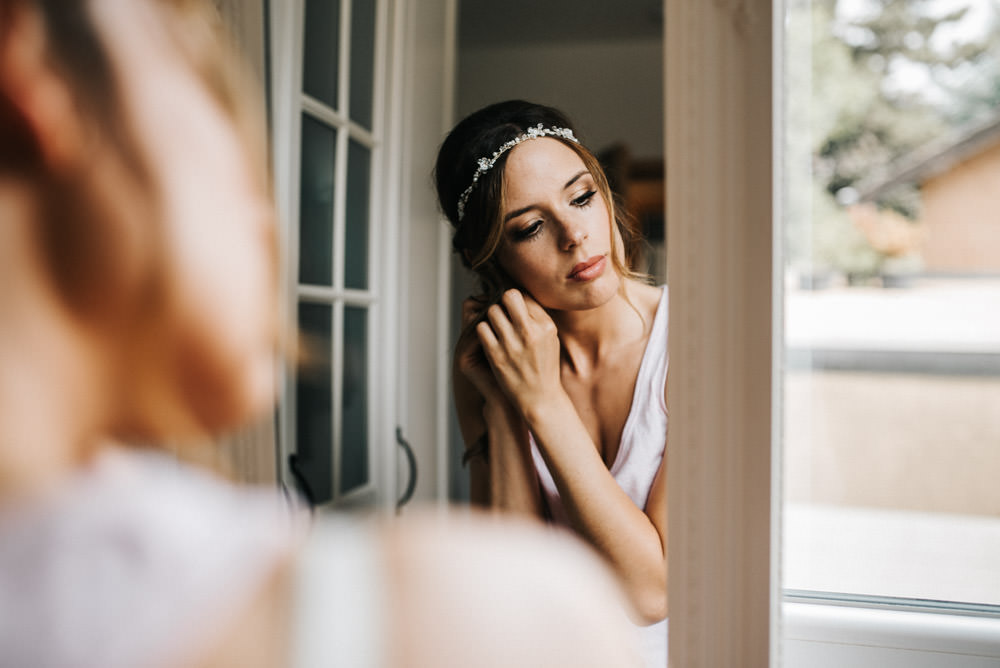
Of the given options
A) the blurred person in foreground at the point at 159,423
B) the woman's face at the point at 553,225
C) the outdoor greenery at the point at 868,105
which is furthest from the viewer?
the outdoor greenery at the point at 868,105

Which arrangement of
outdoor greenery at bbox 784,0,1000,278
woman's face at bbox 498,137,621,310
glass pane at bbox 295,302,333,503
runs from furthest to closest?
outdoor greenery at bbox 784,0,1000,278, glass pane at bbox 295,302,333,503, woman's face at bbox 498,137,621,310

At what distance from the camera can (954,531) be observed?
1397mm

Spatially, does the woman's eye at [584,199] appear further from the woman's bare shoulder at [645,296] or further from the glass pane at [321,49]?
the glass pane at [321,49]

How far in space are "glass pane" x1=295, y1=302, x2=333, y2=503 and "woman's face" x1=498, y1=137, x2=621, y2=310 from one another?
12.2 inches

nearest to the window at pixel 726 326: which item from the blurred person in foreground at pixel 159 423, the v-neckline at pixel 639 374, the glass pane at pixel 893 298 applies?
the v-neckline at pixel 639 374

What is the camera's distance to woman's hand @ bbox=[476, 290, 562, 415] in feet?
3.31

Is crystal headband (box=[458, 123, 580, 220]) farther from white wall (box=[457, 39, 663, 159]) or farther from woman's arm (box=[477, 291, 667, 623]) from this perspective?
woman's arm (box=[477, 291, 667, 623])

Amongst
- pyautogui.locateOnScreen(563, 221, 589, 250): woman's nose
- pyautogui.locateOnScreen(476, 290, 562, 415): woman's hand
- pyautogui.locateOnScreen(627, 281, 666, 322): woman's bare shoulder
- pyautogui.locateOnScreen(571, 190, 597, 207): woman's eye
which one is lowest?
pyautogui.locateOnScreen(476, 290, 562, 415): woman's hand

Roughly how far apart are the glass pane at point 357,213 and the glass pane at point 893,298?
844 millimetres

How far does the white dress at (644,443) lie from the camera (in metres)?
1.01

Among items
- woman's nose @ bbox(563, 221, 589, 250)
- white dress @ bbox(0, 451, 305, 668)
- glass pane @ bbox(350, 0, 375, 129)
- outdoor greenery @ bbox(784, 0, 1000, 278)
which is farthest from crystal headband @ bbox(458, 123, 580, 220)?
white dress @ bbox(0, 451, 305, 668)

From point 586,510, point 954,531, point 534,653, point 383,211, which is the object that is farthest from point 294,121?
point 954,531

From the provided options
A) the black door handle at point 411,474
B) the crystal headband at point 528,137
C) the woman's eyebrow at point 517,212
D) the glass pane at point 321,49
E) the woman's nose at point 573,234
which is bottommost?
the black door handle at point 411,474

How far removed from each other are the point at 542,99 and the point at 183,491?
80cm
